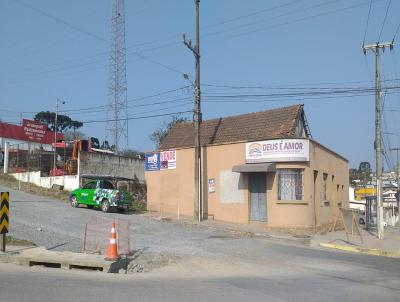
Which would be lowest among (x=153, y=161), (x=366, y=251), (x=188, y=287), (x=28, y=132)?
(x=366, y=251)

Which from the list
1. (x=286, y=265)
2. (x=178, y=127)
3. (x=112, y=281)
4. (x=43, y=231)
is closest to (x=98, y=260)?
(x=112, y=281)

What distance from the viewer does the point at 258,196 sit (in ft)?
82.2

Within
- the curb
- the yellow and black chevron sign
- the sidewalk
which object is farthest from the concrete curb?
the sidewalk

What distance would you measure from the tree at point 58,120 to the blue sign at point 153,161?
46.7 metres

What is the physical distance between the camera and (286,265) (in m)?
14.3

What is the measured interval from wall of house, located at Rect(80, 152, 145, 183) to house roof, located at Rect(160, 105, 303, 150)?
6839 millimetres

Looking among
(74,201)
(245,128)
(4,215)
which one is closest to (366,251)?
(245,128)

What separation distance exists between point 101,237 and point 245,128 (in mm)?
13689

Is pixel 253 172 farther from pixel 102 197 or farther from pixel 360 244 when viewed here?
pixel 102 197

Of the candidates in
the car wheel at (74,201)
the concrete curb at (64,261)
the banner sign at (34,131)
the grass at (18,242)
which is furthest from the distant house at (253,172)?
the banner sign at (34,131)

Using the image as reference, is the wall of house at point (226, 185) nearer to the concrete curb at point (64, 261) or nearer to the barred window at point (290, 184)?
the barred window at point (290, 184)

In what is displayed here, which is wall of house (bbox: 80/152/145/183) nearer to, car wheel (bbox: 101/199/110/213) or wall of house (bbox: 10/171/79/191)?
wall of house (bbox: 10/171/79/191)

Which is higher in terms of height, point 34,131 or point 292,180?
point 34,131

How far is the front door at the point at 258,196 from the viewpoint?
81.5ft
